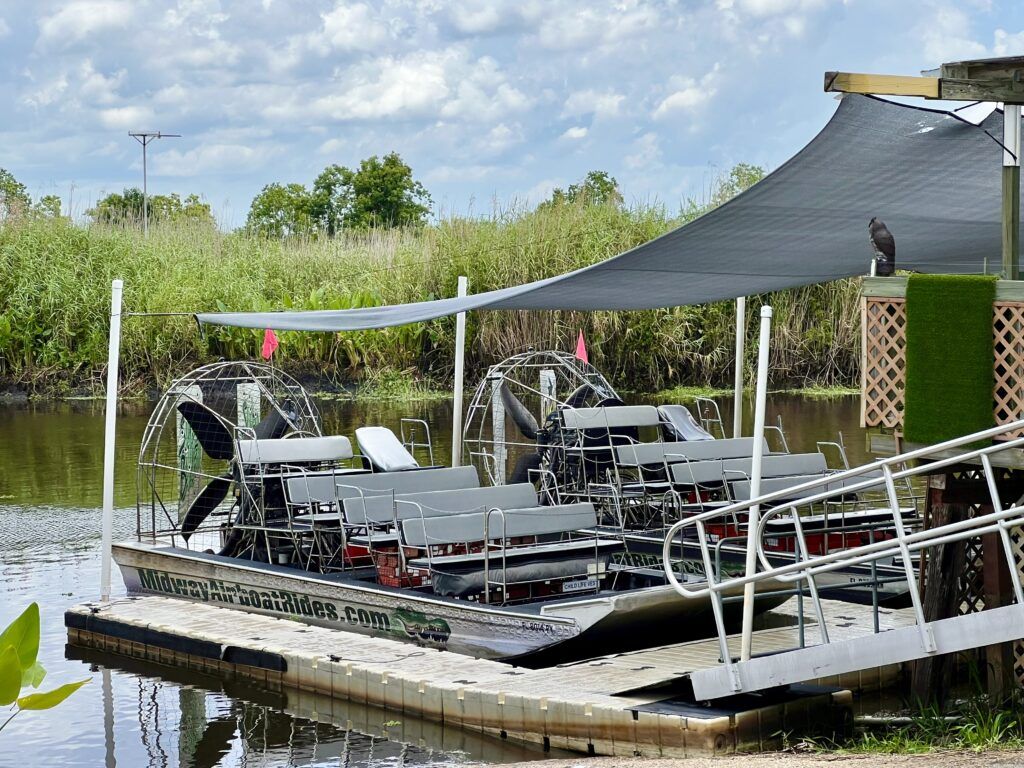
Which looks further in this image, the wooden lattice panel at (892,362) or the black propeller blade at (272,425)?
the black propeller blade at (272,425)

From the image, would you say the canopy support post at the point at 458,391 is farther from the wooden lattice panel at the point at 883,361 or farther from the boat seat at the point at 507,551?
the wooden lattice panel at the point at 883,361

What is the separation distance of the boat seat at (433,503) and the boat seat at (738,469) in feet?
5.79

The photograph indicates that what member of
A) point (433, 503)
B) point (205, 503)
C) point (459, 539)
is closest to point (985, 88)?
point (459, 539)

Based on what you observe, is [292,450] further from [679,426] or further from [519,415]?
[679,426]

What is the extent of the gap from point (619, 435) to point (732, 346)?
49.4 ft

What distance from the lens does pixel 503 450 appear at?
15617mm

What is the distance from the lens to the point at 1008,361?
7996 millimetres

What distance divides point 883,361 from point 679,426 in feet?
18.6

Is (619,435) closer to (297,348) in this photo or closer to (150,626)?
(150,626)

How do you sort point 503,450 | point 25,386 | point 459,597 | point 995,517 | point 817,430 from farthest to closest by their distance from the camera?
point 25,386, point 817,430, point 503,450, point 459,597, point 995,517

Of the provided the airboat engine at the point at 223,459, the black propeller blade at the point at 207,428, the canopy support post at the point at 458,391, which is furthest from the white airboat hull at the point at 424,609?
the canopy support post at the point at 458,391

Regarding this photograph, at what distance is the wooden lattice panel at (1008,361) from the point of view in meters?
7.88

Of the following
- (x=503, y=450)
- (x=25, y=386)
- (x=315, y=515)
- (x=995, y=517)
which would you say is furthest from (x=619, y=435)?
(x=25, y=386)

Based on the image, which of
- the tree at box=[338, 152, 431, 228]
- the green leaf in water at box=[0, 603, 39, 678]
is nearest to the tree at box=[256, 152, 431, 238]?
the tree at box=[338, 152, 431, 228]
